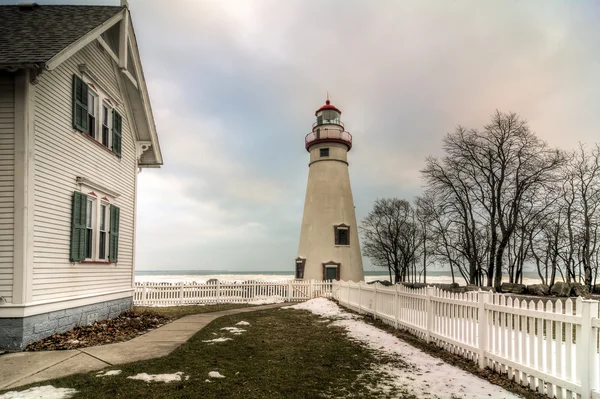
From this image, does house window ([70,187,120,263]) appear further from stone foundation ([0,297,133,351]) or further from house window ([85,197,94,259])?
stone foundation ([0,297,133,351])

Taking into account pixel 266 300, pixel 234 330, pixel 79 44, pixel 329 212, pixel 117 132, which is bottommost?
pixel 266 300

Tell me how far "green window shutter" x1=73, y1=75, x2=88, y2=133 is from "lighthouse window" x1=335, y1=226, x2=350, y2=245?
1770cm

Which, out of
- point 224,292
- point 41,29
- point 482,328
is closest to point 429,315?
point 482,328

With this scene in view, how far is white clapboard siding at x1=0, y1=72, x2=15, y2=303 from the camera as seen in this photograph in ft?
26.1

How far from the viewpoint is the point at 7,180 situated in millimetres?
8117

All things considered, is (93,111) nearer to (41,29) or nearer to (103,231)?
(41,29)

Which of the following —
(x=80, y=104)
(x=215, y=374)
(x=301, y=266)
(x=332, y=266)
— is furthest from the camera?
(x=301, y=266)

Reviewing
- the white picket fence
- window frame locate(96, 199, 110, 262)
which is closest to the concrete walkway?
window frame locate(96, 199, 110, 262)

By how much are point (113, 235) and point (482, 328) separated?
33.2ft

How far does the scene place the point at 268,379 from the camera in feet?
19.9

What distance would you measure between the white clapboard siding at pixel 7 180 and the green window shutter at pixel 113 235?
3975 millimetres

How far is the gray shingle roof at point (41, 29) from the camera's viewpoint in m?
8.06

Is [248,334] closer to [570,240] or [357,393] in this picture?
[357,393]

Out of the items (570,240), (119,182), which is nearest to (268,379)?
(119,182)
